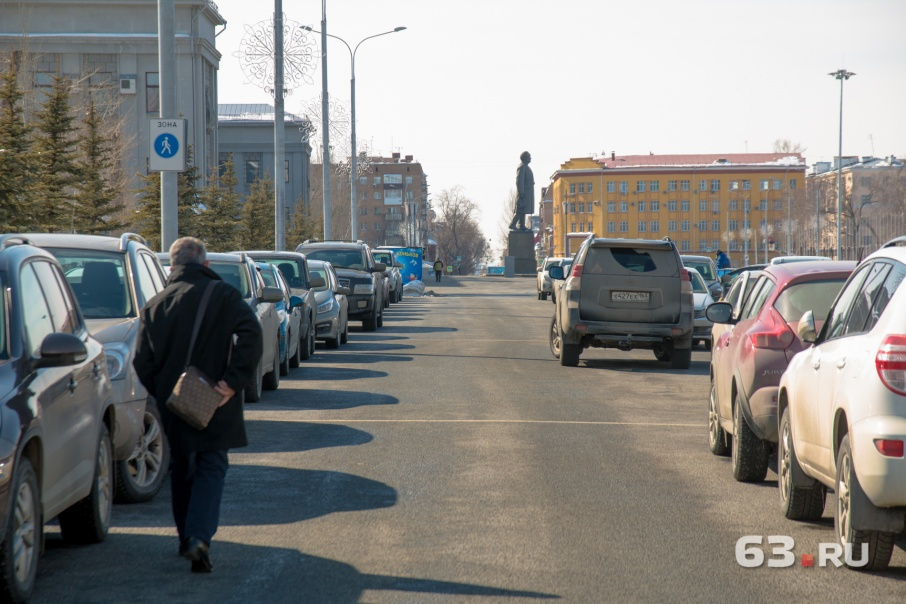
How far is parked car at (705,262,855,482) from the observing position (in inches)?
355

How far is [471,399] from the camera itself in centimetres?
1516

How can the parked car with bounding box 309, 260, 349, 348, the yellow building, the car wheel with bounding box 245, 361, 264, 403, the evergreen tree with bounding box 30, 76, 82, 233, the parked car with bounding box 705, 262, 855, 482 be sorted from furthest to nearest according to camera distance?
1. the yellow building
2. the evergreen tree with bounding box 30, 76, 82, 233
3. the parked car with bounding box 309, 260, 349, 348
4. the car wheel with bounding box 245, 361, 264, 403
5. the parked car with bounding box 705, 262, 855, 482

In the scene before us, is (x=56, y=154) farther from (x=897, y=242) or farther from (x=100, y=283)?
(x=897, y=242)

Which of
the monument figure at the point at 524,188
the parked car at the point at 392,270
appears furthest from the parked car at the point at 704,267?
the monument figure at the point at 524,188

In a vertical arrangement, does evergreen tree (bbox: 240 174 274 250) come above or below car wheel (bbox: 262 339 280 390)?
above

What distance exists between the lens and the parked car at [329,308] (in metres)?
23.5

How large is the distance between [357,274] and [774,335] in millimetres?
21081

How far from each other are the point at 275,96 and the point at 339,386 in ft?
54.7

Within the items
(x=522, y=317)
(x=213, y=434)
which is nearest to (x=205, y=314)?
(x=213, y=434)

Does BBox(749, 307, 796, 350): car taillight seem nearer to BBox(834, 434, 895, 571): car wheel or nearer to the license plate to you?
BBox(834, 434, 895, 571): car wheel

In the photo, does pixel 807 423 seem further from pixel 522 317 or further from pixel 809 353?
pixel 522 317

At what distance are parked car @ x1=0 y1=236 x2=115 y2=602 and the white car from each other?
12.2 feet

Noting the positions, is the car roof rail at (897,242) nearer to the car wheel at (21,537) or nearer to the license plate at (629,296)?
the car wheel at (21,537)

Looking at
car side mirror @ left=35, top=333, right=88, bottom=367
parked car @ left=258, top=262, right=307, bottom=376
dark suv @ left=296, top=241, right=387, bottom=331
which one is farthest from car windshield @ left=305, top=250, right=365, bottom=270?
car side mirror @ left=35, top=333, right=88, bottom=367
